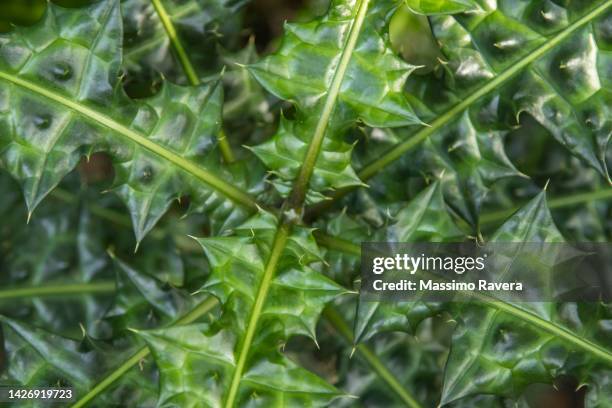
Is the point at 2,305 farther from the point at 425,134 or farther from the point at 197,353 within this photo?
the point at 425,134

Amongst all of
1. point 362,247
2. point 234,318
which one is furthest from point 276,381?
point 362,247

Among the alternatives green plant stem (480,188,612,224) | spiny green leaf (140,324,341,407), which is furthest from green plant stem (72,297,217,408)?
green plant stem (480,188,612,224)

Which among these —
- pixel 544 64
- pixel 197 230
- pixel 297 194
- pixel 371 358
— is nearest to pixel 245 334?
pixel 297 194

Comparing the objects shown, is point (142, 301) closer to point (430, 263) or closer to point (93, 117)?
point (93, 117)

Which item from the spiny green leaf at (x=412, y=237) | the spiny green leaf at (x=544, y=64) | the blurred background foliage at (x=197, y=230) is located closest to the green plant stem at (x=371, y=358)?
the blurred background foliage at (x=197, y=230)

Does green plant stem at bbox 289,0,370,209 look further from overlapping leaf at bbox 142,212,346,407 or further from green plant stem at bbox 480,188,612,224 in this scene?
green plant stem at bbox 480,188,612,224

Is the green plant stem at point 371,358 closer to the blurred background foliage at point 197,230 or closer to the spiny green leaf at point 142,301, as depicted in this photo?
the blurred background foliage at point 197,230
